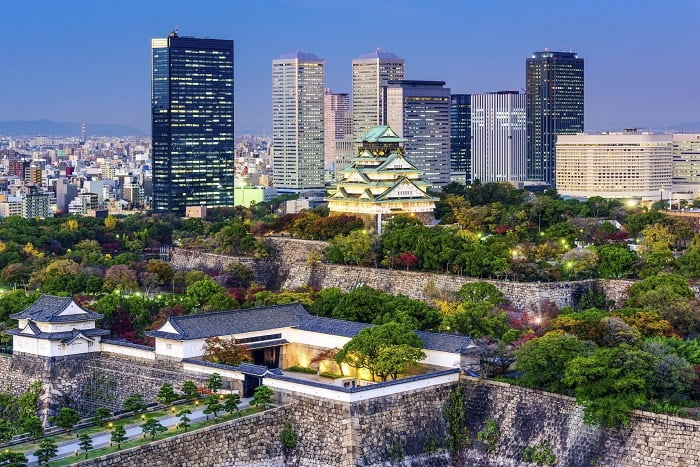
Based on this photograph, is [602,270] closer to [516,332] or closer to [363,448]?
[516,332]

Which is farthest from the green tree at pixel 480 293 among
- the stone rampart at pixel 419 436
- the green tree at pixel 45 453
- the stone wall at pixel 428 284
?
the green tree at pixel 45 453

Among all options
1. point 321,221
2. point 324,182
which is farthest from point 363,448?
point 324,182

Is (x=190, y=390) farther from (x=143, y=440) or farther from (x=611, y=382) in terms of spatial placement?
(x=611, y=382)

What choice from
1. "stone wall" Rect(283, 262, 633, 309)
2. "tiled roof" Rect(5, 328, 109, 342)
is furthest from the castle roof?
"tiled roof" Rect(5, 328, 109, 342)

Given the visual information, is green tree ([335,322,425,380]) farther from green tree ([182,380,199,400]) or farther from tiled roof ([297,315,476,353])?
green tree ([182,380,199,400])

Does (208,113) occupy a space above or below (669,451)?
above

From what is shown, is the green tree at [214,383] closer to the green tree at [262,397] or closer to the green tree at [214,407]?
the green tree at [214,407]
